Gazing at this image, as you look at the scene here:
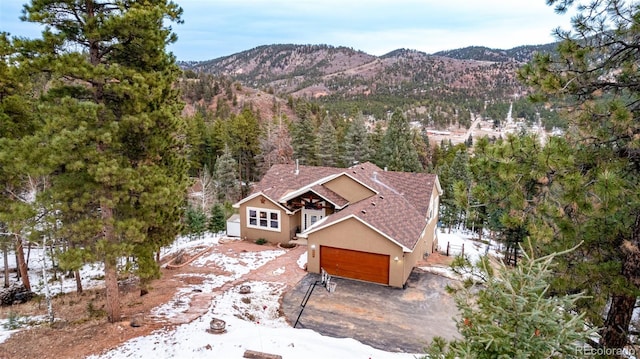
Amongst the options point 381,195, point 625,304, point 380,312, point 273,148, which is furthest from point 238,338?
point 273,148

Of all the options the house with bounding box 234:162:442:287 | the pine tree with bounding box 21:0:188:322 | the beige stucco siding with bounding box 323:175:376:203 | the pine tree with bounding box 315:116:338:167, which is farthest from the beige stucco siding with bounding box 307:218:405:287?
the pine tree with bounding box 315:116:338:167

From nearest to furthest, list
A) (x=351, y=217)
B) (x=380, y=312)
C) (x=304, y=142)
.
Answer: (x=380, y=312) → (x=351, y=217) → (x=304, y=142)

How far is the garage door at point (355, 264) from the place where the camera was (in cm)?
1569

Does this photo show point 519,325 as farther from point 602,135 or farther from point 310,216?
point 310,216

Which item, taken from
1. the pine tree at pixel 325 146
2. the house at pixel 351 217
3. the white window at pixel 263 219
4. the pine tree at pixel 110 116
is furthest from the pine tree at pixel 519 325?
the pine tree at pixel 325 146

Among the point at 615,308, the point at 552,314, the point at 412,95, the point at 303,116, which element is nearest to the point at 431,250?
the point at 615,308

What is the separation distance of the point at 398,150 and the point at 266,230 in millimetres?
22227

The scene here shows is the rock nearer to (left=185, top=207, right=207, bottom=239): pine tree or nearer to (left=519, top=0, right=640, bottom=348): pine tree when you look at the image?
(left=185, top=207, right=207, bottom=239): pine tree

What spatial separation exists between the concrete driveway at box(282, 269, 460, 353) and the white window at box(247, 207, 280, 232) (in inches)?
227

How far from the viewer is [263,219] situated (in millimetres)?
21672

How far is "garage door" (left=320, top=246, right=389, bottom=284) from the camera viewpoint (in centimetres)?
1569

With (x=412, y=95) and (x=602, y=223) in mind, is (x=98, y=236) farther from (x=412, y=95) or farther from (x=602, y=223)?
(x=412, y=95)

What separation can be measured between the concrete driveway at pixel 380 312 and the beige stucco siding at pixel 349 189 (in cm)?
539

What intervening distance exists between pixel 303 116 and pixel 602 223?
1461 inches
